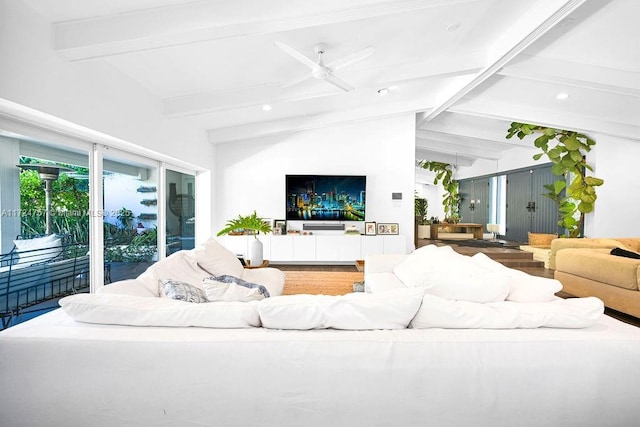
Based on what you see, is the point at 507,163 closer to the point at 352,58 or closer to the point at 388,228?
the point at 388,228

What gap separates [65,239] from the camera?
3.27 meters

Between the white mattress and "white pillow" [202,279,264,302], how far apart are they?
56cm

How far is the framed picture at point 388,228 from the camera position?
22.1 ft

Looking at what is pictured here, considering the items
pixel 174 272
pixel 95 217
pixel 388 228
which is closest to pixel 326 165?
pixel 388 228

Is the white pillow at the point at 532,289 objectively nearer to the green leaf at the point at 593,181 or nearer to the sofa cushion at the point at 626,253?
the sofa cushion at the point at 626,253

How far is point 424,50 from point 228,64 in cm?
229

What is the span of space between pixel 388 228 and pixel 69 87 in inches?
214

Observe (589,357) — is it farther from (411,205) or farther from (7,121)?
(411,205)

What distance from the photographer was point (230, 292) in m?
2.02

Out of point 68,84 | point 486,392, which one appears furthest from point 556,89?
point 68,84

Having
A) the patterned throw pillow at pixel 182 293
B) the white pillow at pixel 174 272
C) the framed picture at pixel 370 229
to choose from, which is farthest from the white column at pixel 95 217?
the framed picture at pixel 370 229

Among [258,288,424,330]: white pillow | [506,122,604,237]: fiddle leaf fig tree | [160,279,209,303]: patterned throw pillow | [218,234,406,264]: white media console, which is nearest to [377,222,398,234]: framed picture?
[218,234,406,264]: white media console

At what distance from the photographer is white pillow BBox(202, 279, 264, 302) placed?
200 centimetres

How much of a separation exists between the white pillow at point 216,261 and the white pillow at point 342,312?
1.72 m
